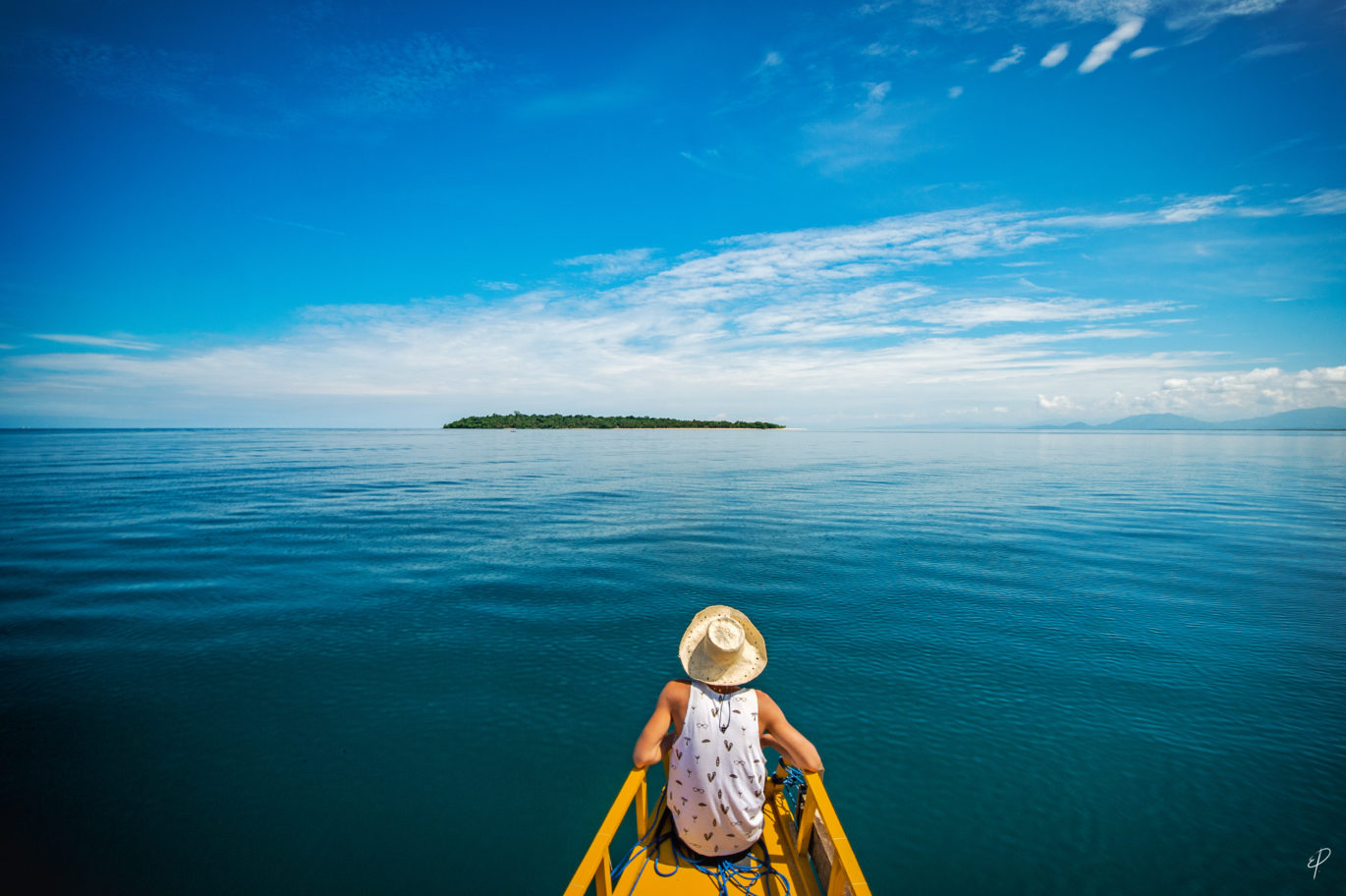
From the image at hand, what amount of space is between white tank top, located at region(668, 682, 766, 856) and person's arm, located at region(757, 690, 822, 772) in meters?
0.19

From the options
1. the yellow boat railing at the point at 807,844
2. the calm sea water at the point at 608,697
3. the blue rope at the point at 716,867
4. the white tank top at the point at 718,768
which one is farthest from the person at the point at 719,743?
the calm sea water at the point at 608,697

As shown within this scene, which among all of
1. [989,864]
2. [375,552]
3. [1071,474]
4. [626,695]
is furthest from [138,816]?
[1071,474]

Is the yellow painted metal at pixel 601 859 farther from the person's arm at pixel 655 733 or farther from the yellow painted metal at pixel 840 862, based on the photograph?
the yellow painted metal at pixel 840 862

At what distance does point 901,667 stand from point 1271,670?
7.81m

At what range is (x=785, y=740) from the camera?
549cm

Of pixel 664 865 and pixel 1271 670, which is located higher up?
pixel 664 865

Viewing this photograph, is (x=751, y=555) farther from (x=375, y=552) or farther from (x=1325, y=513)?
(x=1325, y=513)

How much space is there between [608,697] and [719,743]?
22.3ft

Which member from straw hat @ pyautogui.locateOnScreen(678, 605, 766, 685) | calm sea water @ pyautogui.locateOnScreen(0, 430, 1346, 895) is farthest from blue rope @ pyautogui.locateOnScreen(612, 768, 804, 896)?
calm sea water @ pyautogui.locateOnScreen(0, 430, 1346, 895)

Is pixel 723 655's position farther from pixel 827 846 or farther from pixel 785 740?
pixel 827 846

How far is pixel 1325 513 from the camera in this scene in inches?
1220

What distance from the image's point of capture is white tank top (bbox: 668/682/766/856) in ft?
17.2

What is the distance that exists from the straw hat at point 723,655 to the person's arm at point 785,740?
28 centimetres

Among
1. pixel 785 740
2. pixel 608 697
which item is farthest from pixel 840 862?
pixel 608 697
